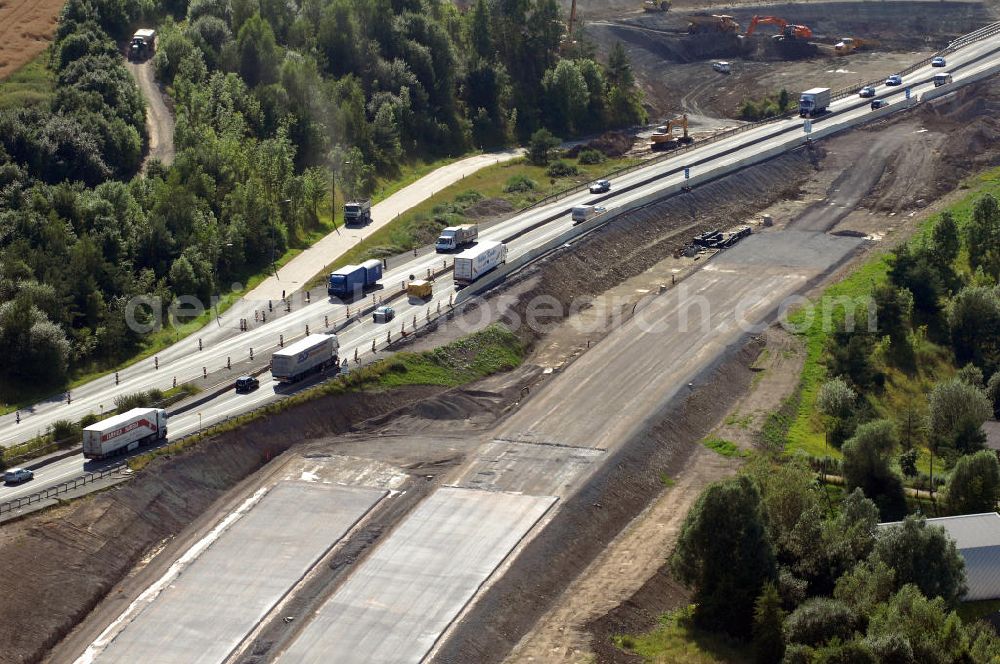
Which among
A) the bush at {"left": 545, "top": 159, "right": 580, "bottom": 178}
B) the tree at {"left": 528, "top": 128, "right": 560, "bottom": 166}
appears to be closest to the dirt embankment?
the bush at {"left": 545, "top": 159, "right": 580, "bottom": 178}

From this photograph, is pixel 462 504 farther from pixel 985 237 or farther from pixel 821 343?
pixel 985 237

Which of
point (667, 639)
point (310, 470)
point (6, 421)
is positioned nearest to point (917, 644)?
point (667, 639)

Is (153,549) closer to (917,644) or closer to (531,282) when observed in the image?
(917,644)

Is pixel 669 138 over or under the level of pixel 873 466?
over

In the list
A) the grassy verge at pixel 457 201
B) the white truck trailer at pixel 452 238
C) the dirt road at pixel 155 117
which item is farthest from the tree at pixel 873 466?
the dirt road at pixel 155 117

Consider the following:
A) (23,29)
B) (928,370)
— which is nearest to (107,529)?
Answer: (928,370)
